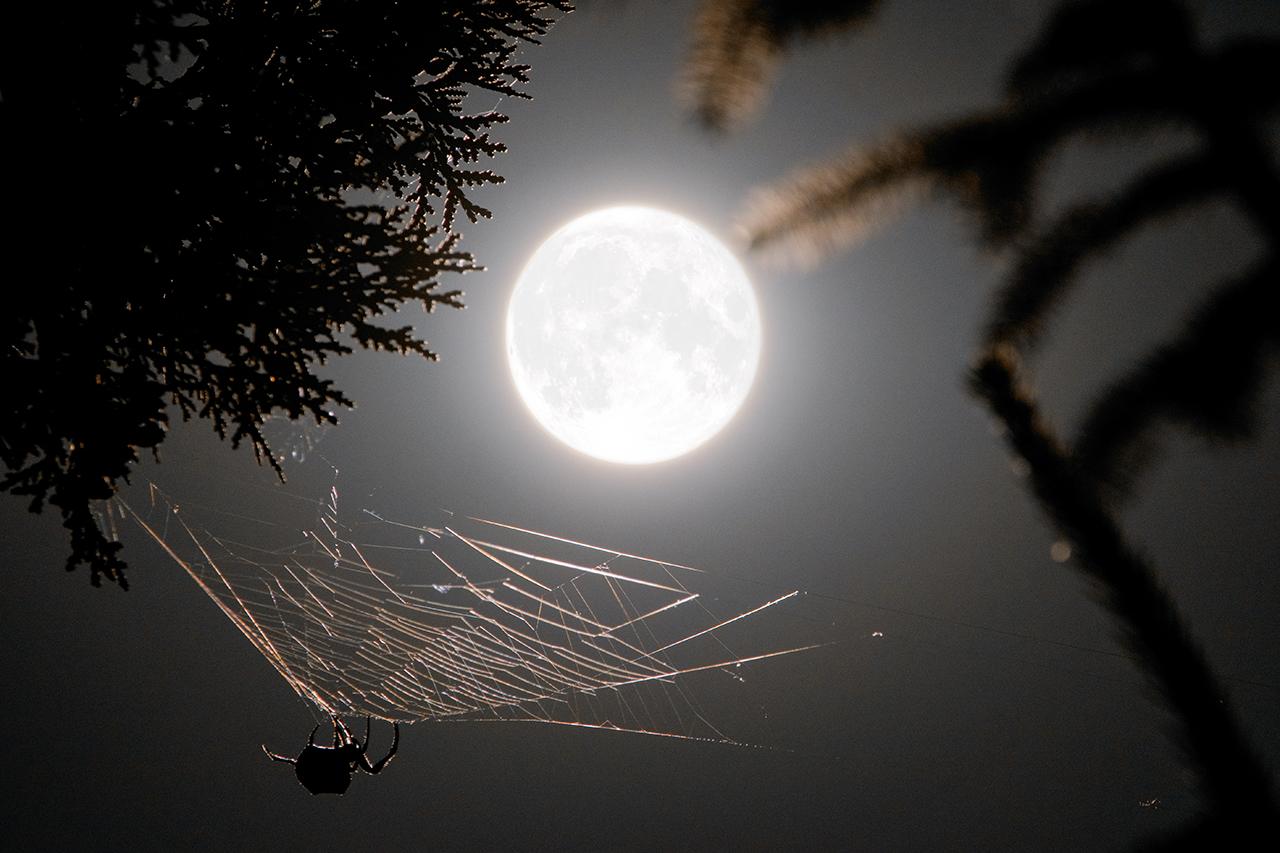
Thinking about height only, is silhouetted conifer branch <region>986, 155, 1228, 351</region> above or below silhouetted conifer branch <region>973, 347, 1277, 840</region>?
above

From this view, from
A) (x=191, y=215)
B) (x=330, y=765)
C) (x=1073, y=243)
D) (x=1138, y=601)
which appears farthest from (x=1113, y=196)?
(x=330, y=765)

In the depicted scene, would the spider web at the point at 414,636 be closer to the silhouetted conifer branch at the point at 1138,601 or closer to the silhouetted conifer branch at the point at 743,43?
the silhouetted conifer branch at the point at 743,43

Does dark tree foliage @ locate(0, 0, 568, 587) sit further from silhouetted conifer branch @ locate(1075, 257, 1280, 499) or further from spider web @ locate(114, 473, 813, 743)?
silhouetted conifer branch @ locate(1075, 257, 1280, 499)

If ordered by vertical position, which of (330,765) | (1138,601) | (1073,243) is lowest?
(330,765)

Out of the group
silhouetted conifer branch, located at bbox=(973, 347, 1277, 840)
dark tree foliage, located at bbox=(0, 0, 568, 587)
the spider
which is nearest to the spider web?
the spider

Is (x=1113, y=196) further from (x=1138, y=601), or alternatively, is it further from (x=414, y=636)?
(x=414, y=636)

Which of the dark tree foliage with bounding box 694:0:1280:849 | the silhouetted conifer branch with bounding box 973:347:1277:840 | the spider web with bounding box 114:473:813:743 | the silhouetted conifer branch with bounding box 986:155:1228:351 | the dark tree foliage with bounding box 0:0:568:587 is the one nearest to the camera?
the silhouetted conifer branch with bounding box 973:347:1277:840

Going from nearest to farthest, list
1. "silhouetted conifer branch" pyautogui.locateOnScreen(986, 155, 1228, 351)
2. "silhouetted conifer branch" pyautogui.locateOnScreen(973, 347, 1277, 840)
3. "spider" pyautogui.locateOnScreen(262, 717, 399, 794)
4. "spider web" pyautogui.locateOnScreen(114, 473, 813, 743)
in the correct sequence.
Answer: "silhouetted conifer branch" pyautogui.locateOnScreen(973, 347, 1277, 840), "silhouetted conifer branch" pyautogui.locateOnScreen(986, 155, 1228, 351), "spider web" pyautogui.locateOnScreen(114, 473, 813, 743), "spider" pyautogui.locateOnScreen(262, 717, 399, 794)
